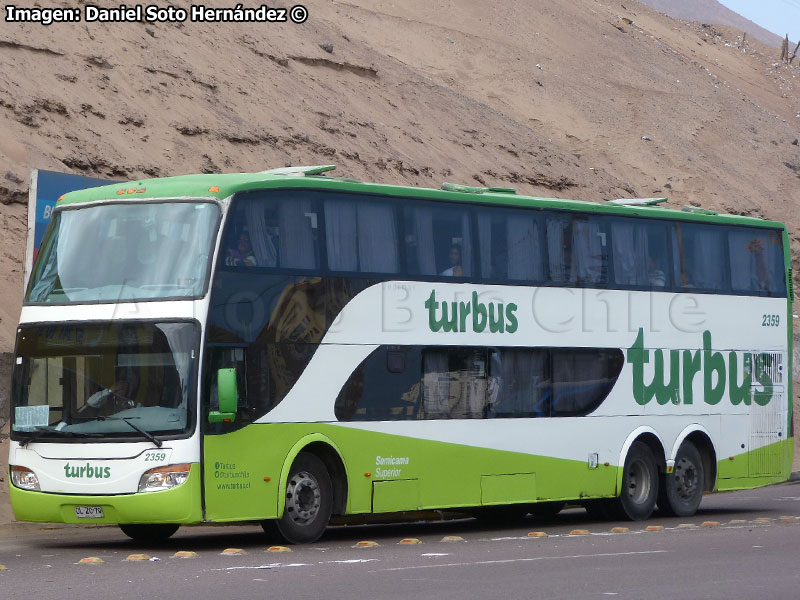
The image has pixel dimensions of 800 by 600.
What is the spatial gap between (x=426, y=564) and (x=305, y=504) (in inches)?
119

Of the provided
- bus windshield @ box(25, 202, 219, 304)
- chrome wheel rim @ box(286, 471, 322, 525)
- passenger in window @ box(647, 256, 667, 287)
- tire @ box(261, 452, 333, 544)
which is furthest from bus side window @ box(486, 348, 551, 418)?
bus windshield @ box(25, 202, 219, 304)

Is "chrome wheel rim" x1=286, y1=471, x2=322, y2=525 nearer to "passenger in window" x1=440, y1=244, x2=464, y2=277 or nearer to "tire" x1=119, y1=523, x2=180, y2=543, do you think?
"tire" x1=119, y1=523, x2=180, y2=543

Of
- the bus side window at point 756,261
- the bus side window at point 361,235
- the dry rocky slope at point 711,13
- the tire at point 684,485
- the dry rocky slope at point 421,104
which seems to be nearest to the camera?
the bus side window at point 361,235

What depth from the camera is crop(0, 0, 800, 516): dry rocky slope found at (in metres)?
30.6

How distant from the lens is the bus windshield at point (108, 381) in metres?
15.1

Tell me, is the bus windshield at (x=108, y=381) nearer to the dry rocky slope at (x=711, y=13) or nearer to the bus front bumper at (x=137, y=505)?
the bus front bumper at (x=137, y=505)

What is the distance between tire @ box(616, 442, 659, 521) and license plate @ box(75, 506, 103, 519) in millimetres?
7724

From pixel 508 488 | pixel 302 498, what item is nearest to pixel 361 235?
pixel 302 498

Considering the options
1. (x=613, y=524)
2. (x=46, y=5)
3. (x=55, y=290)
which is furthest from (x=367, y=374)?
(x=46, y=5)

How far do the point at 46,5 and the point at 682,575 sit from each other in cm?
2505

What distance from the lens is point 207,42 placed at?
36719mm

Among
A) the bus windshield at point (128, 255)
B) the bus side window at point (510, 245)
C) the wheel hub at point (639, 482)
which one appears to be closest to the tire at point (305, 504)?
the bus windshield at point (128, 255)

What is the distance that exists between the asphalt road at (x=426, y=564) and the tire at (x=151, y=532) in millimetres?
247

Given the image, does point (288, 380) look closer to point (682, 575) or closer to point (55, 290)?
point (55, 290)
